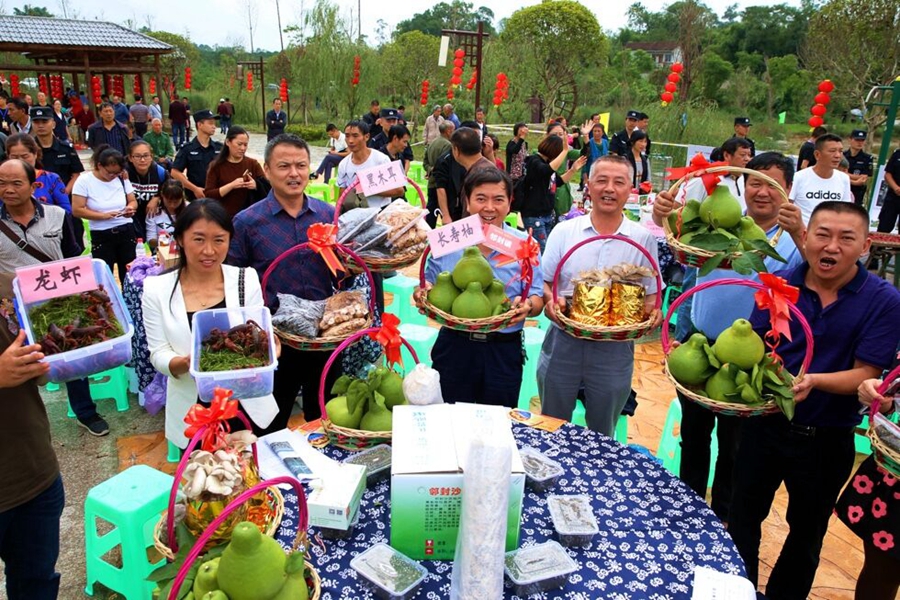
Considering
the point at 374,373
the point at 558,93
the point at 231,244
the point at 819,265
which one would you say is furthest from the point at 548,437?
the point at 558,93

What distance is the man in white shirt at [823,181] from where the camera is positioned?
529cm

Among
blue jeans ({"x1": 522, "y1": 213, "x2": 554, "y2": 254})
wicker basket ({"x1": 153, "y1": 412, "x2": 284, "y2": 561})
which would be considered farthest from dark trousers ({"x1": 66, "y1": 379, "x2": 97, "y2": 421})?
blue jeans ({"x1": 522, "y1": 213, "x2": 554, "y2": 254})

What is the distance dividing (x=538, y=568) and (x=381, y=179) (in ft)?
6.53

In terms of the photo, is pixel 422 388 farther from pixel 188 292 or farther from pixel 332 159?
pixel 332 159

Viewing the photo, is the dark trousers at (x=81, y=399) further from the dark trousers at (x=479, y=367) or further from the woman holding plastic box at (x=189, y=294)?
the dark trousers at (x=479, y=367)

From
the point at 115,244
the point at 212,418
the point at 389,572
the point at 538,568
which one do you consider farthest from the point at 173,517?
the point at 115,244

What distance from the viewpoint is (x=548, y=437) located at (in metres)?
2.44

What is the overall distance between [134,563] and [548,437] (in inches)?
70.1

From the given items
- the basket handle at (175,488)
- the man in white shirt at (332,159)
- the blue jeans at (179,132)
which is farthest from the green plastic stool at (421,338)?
the blue jeans at (179,132)

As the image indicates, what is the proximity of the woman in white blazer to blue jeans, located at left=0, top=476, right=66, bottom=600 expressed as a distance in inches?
23.5

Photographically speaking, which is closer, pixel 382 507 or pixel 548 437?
pixel 382 507

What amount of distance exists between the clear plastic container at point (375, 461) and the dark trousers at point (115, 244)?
3614 millimetres

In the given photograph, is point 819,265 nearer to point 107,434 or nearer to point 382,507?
point 382,507

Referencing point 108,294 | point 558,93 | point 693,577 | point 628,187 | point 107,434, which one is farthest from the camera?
point 558,93
